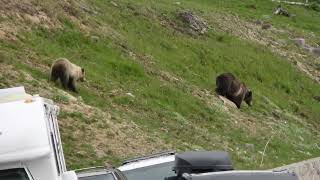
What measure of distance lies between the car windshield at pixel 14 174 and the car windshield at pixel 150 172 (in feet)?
13.1

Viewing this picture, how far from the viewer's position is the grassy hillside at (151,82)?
46.7 ft

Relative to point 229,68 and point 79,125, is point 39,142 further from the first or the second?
point 229,68

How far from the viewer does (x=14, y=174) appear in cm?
483

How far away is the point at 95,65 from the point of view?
18.6 meters

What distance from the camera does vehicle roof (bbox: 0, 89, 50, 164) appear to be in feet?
15.4

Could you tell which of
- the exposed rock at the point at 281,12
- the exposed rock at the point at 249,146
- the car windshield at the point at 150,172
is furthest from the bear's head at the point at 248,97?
the exposed rock at the point at 281,12

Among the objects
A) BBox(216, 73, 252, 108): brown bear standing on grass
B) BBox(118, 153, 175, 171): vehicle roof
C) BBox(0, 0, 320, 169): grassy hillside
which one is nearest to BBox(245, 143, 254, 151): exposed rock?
BBox(0, 0, 320, 169): grassy hillside

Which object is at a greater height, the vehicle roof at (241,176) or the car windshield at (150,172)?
the vehicle roof at (241,176)

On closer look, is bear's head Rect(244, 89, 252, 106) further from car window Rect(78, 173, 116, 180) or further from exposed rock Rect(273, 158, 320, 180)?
car window Rect(78, 173, 116, 180)

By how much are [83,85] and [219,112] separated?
507 centimetres

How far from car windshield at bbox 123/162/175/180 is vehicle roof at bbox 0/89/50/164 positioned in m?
3.68

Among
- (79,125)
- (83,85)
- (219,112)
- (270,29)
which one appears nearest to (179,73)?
(219,112)

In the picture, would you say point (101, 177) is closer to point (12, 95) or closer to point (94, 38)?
point (12, 95)

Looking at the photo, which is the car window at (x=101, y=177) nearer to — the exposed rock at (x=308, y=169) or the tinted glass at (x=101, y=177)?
the tinted glass at (x=101, y=177)
